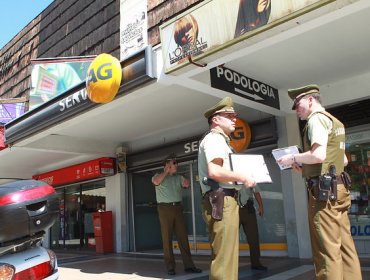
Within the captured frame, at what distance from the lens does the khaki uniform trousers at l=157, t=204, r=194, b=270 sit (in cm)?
623

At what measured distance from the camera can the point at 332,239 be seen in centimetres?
309

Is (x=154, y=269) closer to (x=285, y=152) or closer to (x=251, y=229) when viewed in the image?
(x=251, y=229)

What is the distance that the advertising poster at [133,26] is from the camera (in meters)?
7.56

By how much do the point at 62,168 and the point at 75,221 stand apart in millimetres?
1747

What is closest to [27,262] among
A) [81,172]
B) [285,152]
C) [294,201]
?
[285,152]

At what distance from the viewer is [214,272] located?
317 centimetres

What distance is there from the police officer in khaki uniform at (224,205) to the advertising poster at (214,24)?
1413 mm

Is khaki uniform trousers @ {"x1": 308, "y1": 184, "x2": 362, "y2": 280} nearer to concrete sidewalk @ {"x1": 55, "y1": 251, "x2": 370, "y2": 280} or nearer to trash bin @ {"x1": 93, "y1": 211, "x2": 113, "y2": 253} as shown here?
concrete sidewalk @ {"x1": 55, "y1": 251, "x2": 370, "y2": 280}

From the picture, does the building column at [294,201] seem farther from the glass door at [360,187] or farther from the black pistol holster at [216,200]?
the black pistol holster at [216,200]

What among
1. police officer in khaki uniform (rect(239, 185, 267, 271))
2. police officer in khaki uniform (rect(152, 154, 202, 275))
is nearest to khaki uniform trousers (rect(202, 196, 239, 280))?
police officer in khaki uniform (rect(239, 185, 267, 271))

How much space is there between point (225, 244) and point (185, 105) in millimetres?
4492

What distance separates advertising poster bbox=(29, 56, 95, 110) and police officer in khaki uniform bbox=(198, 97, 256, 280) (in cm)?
569

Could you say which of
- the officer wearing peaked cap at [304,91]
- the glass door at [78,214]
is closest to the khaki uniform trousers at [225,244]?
the officer wearing peaked cap at [304,91]

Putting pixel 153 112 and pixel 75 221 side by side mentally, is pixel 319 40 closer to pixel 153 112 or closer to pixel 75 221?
pixel 153 112
